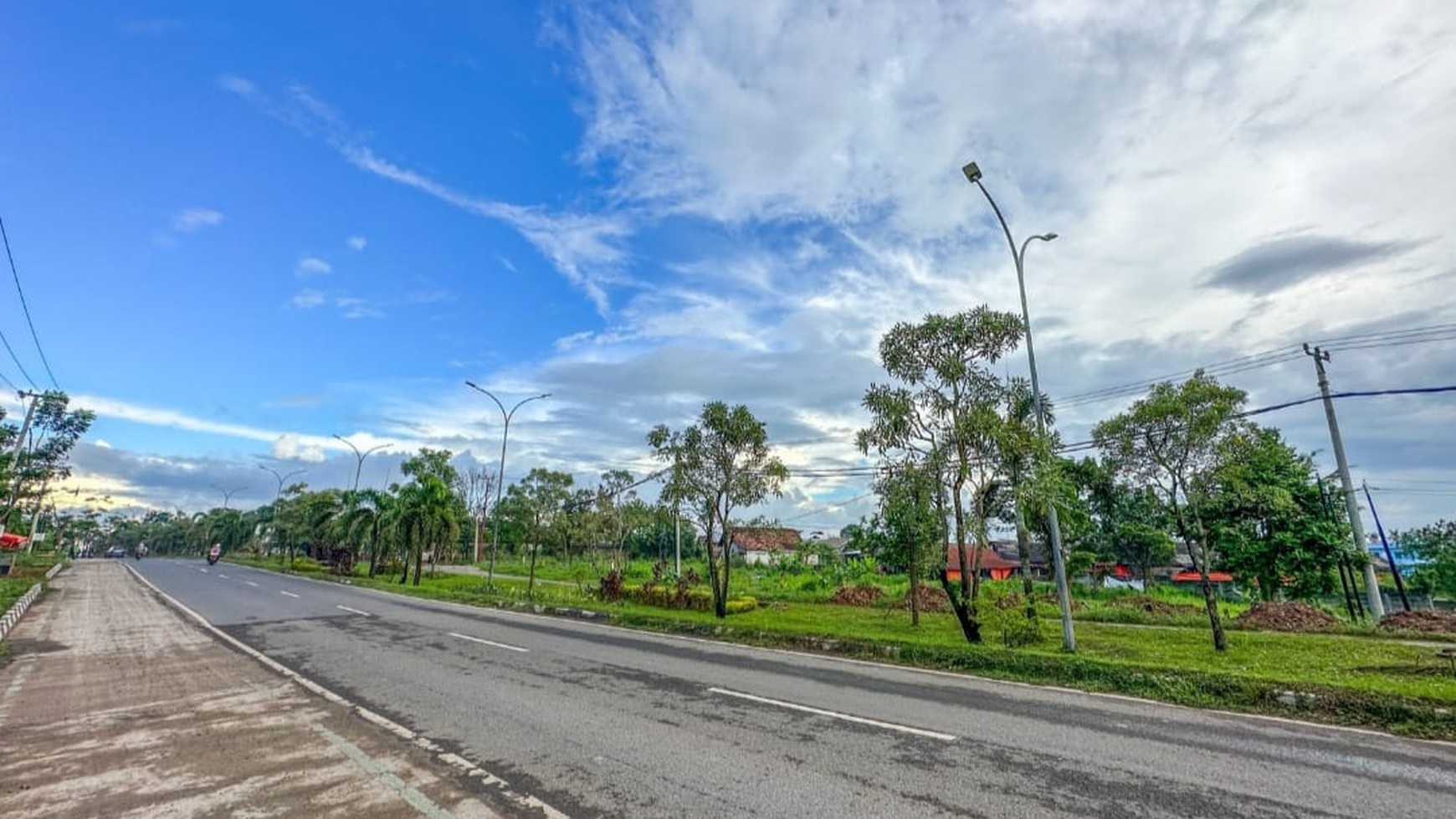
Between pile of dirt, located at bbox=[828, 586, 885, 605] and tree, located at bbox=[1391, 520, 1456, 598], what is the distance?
35.9 meters

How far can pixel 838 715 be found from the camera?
25.3 ft

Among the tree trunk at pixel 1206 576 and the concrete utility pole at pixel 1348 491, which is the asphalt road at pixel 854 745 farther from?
the concrete utility pole at pixel 1348 491

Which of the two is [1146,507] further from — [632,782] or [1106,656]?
[632,782]

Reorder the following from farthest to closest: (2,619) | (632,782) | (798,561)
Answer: (798,561) → (2,619) → (632,782)

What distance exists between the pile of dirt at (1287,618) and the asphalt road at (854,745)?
13.3 meters

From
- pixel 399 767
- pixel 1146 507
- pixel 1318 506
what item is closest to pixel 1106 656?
pixel 1146 507

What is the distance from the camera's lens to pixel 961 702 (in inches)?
334

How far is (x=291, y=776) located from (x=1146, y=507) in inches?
641

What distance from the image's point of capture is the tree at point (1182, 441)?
1280 centimetres

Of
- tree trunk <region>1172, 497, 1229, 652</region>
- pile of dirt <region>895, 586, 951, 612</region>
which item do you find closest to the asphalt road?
tree trunk <region>1172, 497, 1229, 652</region>

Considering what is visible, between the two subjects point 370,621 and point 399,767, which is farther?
point 370,621

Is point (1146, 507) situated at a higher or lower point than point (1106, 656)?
higher

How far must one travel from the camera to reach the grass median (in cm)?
780

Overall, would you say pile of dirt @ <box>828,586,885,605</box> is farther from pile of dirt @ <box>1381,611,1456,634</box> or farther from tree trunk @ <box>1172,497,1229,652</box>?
pile of dirt @ <box>1381,611,1456,634</box>
